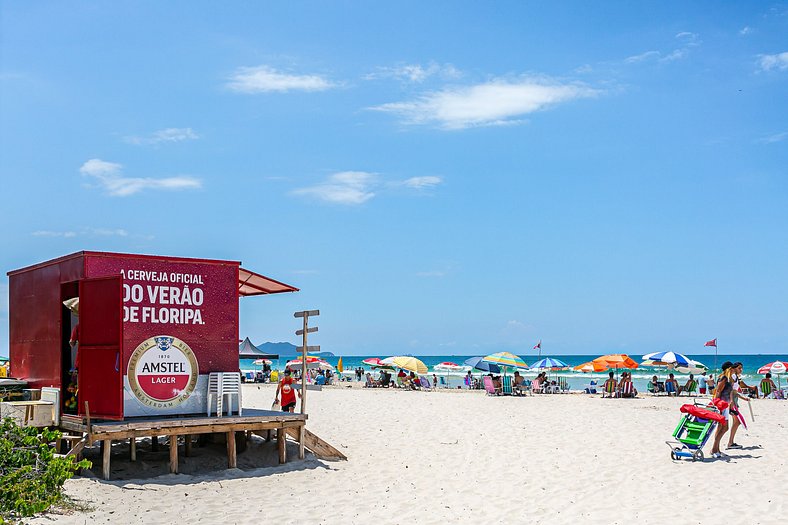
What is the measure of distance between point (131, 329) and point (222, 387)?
1695 millimetres

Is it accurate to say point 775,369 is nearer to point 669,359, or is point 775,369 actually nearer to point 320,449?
point 669,359

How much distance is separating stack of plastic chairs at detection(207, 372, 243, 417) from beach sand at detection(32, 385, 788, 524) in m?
0.97

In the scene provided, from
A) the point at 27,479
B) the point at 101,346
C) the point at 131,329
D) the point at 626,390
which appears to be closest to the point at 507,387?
the point at 626,390

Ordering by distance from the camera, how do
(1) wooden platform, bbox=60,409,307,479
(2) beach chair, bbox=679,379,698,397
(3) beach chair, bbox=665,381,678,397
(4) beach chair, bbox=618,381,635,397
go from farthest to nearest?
(3) beach chair, bbox=665,381,678,397, (2) beach chair, bbox=679,379,698,397, (4) beach chair, bbox=618,381,635,397, (1) wooden platform, bbox=60,409,307,479

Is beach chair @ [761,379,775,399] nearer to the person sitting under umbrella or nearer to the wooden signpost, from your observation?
the person sitting under umbrella

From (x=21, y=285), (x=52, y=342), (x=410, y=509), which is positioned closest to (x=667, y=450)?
(x=410, y=509)

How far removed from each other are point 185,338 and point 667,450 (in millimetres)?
8274

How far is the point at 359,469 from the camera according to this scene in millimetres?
12406

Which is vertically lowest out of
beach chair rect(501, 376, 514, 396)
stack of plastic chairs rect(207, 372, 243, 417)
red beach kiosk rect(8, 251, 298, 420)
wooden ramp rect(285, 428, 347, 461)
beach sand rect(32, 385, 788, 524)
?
beach sand rect(32, 385, 788, 524)

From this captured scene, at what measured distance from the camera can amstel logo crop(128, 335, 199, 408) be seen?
38.3 ft

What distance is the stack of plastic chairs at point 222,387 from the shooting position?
12328mm

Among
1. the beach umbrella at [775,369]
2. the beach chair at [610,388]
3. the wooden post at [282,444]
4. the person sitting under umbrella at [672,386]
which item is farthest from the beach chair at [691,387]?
the wooden post at [282,444]

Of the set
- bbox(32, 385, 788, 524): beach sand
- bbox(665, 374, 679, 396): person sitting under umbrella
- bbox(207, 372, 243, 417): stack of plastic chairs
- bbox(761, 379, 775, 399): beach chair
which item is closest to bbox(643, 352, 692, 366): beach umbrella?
bbox(665, 374, 679, 396): person sitting under umbrella

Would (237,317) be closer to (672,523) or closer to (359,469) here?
(359,469)
